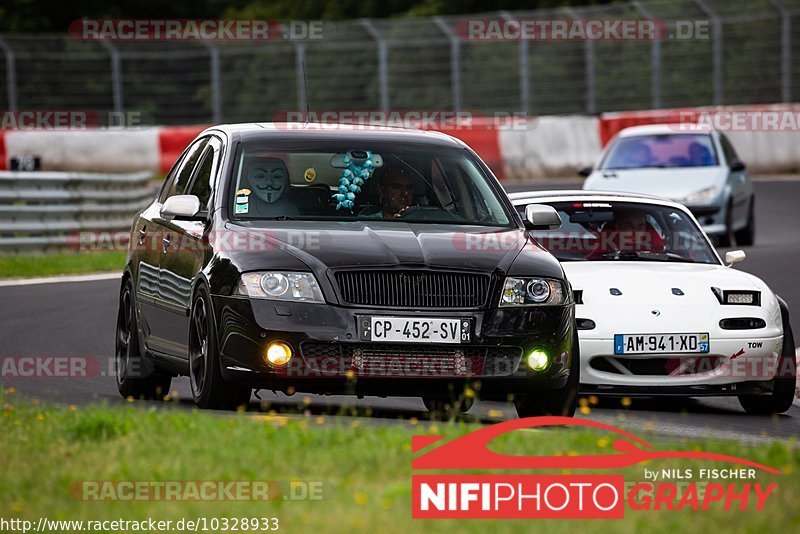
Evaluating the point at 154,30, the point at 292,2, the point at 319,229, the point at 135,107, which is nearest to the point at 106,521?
the point at 319,229

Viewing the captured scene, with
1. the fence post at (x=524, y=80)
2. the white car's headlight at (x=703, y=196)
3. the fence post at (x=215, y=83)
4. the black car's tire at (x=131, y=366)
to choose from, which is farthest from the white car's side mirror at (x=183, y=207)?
the fence post at (x=524, y=80)

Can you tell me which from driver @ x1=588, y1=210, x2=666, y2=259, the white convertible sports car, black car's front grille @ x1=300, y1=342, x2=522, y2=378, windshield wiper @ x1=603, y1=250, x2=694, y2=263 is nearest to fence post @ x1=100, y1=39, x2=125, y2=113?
driver @ x1=588, y1=210, x2=666, y2=259

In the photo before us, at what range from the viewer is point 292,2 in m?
60.2

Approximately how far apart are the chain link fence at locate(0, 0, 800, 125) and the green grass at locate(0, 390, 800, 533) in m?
25.7

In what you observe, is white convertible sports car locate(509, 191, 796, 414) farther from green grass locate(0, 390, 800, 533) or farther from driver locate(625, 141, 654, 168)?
driver locate(625, 141, 654, 168)

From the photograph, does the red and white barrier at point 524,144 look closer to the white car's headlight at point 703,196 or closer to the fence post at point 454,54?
the fence post at point 454,54

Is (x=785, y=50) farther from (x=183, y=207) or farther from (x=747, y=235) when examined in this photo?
(x=183, y=207)

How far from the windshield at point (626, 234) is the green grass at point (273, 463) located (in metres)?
3.90

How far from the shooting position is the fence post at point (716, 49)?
1328 inches

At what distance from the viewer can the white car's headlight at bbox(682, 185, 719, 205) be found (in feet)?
70.4

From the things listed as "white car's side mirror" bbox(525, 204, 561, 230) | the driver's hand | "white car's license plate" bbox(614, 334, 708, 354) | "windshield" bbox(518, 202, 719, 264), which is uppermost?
the driver's hand

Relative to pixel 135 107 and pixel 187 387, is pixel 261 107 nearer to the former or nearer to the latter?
pixel 135 107

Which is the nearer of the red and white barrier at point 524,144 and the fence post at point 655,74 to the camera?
the red and white barrier at point 524,144

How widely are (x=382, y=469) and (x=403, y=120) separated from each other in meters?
27.8
